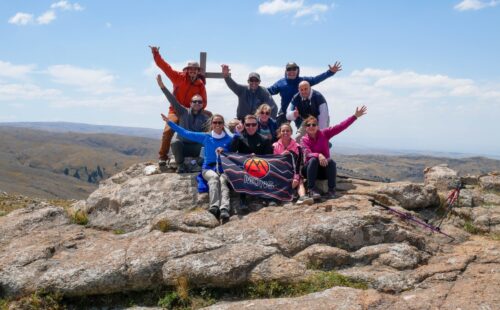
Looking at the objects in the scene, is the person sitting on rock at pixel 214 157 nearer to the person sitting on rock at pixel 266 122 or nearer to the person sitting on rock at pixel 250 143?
the person sitting on rock at pixel 250 143

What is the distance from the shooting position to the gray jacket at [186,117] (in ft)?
53.5

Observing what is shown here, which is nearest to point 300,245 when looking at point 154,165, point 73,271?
point 73,271

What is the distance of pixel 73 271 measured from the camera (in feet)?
37.2

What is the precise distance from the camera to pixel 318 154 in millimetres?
13844

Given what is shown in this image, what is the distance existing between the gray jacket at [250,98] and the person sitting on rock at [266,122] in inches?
37.7

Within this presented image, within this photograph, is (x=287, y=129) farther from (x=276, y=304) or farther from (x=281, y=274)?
(x=276, y=304)

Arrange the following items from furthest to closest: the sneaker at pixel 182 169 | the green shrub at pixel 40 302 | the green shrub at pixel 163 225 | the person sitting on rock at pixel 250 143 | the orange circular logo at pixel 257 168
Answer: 1. the sneaker at pixel 182 169
2. the person sitting on rock at pixel 250 143
3. the orange circular logo at pixel 257 168
4. the green shrub at pixel 163 225
5. the green shrub at pixel 40 302

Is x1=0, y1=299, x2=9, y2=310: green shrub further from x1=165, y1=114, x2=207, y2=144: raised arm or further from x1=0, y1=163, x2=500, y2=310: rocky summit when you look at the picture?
x1=165, y1=114, x2=207, y2=144: raised arm

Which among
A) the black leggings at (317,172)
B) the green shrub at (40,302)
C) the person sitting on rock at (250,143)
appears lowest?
the green shrub at (40,302)

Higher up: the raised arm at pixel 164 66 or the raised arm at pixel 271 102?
the raised arm at pixel 164 66

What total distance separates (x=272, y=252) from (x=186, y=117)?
7.42m

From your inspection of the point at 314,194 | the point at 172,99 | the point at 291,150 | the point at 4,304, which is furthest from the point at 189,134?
the point at 4,304

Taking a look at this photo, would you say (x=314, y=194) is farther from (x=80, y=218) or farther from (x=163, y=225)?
(x=80, y=218)

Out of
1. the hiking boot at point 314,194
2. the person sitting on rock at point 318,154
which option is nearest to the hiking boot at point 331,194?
the person sitting on rock at point 318,154
